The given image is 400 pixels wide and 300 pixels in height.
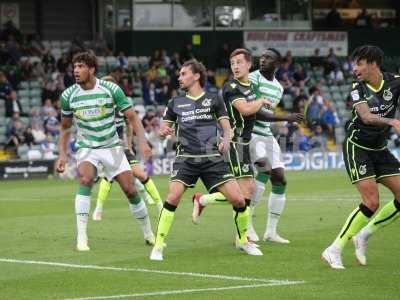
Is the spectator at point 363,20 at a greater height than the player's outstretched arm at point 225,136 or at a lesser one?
greater

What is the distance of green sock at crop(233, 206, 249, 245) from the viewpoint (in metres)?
13.7

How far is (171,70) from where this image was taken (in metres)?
40.2

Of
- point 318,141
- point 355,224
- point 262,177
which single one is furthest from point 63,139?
point 318,141

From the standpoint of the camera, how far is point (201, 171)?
13414mm

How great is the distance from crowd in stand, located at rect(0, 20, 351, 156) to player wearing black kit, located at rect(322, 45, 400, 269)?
19593mm

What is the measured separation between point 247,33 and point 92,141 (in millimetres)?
30720

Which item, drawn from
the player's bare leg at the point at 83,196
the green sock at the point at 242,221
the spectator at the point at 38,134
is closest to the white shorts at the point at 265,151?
the green sock at the point at 242,221

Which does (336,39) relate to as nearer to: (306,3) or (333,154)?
(306,3)

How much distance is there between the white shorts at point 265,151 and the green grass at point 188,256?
1.15 metres

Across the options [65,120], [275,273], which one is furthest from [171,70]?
[275,273]

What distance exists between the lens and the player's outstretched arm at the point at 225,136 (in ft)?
43.4

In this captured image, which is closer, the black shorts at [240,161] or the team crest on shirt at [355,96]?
the team crest on shirt at [355,96]

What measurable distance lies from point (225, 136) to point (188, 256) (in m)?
Result: 1.57

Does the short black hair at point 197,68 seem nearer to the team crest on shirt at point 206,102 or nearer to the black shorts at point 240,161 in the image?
the team crest on shirt at point 206,102
